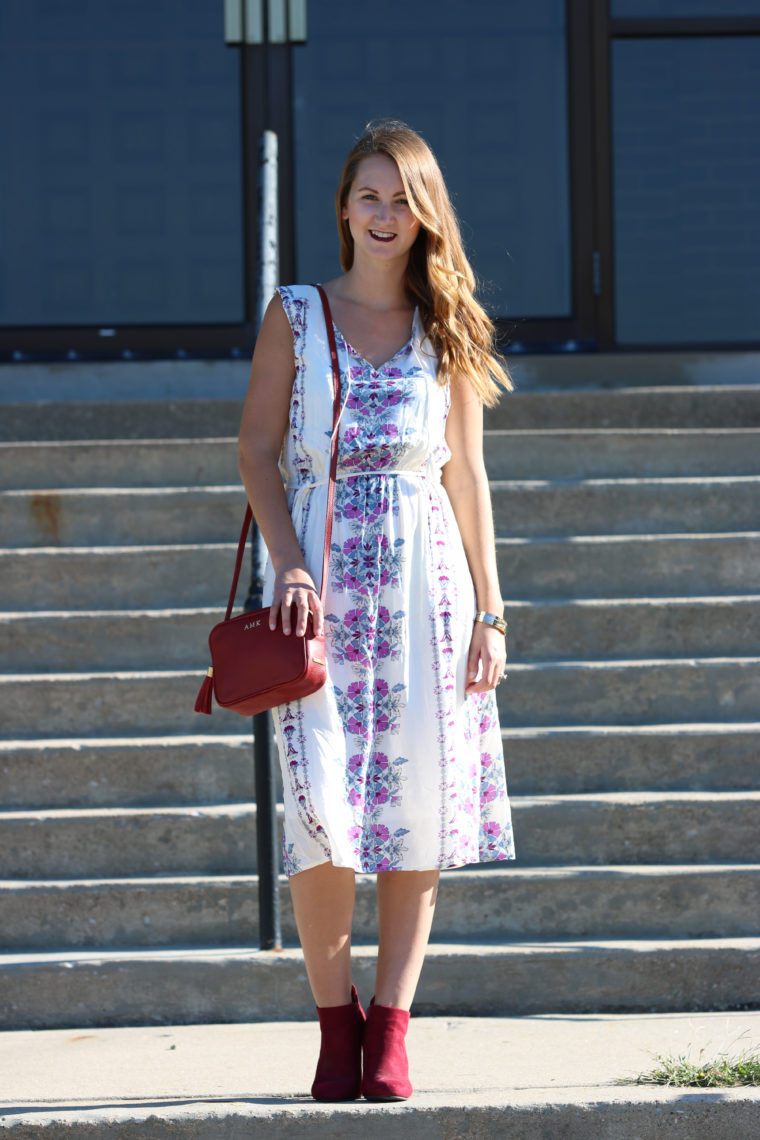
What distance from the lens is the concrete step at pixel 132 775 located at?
144 inches

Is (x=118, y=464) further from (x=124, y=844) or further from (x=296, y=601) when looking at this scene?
(x=296, y=601)

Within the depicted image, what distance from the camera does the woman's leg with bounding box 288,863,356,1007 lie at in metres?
2.37

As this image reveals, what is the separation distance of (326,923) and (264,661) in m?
0.46

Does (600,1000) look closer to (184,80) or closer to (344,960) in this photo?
(344,960)

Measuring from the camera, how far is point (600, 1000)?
3201 mm

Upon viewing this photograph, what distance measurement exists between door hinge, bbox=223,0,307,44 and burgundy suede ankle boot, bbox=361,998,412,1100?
4598 mm

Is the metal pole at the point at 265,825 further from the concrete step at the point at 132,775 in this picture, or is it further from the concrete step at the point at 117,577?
the concrete step at the point at 117,577

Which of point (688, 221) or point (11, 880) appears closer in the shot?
→ point (11, 880)

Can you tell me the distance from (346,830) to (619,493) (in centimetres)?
250

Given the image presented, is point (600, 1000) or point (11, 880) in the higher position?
point (11, 880)

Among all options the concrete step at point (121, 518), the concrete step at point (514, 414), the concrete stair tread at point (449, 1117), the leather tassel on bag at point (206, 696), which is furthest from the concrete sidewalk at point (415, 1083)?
the concrete step at point (514, 414)

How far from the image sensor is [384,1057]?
7.72 ft

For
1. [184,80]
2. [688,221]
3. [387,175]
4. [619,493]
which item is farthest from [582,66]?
[387,175]

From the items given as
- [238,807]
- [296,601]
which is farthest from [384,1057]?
[238,807]
